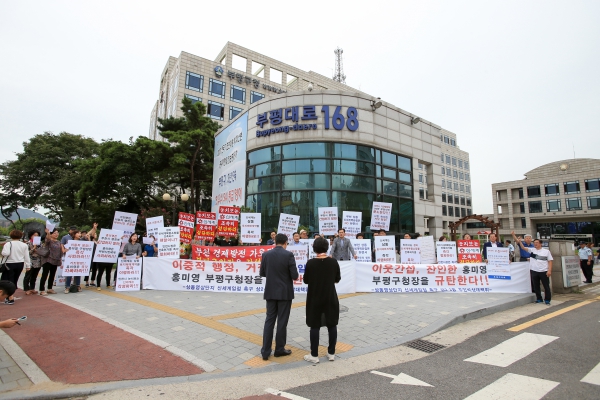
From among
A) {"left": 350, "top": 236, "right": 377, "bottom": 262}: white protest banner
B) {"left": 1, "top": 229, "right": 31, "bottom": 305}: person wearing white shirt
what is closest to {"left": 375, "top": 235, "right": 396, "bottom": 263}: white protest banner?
{"left": 350, "top": 236, "right": 377, "bottom": 262}: white protest banner

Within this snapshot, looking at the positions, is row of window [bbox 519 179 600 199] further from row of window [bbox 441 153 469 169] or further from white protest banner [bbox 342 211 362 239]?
white protest banner [bbox 342 211 362 239]

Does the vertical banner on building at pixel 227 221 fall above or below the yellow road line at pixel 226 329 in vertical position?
above

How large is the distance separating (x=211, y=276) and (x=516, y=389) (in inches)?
315

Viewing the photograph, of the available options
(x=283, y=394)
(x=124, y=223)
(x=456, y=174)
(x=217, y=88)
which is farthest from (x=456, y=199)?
(x=283, y=394)

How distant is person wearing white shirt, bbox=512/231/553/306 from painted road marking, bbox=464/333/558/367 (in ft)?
11.9

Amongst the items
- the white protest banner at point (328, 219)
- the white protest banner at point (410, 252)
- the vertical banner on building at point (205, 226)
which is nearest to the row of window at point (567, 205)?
the white protest banner at point (410, 252)

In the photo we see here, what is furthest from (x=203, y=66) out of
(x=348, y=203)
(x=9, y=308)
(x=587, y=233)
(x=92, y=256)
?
(x=587, y=233)

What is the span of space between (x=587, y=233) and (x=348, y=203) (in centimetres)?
7370

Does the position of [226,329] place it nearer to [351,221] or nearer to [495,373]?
[495,373]

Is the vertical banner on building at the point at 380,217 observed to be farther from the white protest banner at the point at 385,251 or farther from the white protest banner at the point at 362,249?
the white protest banner at the point at 362,249

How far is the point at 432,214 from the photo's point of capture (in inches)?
827

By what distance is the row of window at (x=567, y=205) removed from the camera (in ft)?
199

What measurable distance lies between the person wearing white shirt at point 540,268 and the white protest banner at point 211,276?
4.89 metres

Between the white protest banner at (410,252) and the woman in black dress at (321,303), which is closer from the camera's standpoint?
the woman in black dress at (321,303)
